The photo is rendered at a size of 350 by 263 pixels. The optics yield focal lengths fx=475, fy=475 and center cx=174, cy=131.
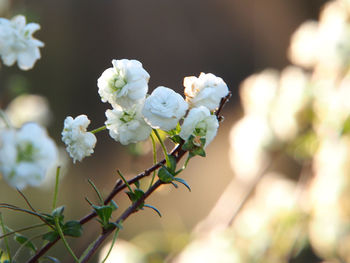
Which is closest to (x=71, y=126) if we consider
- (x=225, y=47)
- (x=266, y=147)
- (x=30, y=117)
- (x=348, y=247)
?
(x=30, y=117)

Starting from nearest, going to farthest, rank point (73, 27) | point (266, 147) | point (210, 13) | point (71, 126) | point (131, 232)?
point (71, 126), point (266, 147), point (131, 232), point (73, 27), point (210, 13)

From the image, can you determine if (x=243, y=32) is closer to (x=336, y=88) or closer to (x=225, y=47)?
(x=225, y=47)

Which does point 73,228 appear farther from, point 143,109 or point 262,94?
point 262,94

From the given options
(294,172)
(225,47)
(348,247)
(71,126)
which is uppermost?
(225,47)

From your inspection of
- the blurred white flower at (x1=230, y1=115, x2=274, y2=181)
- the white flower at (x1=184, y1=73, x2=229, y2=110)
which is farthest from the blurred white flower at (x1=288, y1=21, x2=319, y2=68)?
the white flower at (x1=184, y1=73, x2=229, y2=110)

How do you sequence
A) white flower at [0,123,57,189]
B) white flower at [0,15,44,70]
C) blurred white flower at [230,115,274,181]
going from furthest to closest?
1. blurred white flower at [230,115,274,181]
2. white flower at [0,15,44,70]
3. white flower at [0,123,57,189]

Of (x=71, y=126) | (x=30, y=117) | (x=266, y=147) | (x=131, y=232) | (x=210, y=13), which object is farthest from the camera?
(x=210, y=13)

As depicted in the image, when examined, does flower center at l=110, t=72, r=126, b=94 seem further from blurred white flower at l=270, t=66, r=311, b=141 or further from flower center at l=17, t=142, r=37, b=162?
blurred white flower at l=270, t=66, r=311, b=141
